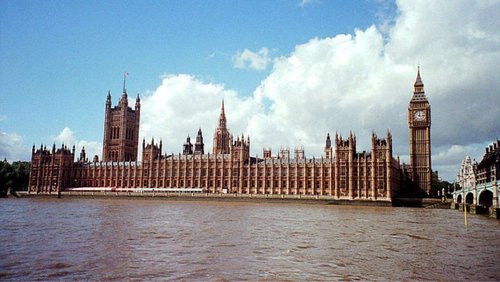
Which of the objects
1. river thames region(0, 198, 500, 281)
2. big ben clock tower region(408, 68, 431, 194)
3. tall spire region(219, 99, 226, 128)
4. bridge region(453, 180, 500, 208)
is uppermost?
tall spire region(219, 99, 226, 128)

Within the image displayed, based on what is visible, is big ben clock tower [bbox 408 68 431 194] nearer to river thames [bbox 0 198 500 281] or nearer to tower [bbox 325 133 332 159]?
tower [bbox 325 133 332 159]

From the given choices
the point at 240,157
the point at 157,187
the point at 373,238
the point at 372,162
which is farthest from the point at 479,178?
the point at 373,238

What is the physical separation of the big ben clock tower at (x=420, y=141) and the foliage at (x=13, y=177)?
365 feet

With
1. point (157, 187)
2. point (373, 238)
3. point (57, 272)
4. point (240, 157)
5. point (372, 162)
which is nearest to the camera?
point (57, 272)

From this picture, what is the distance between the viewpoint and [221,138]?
14400 cm

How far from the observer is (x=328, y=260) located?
71.1 feet

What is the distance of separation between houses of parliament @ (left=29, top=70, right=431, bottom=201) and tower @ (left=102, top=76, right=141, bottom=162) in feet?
11.6

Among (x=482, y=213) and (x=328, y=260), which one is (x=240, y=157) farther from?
(x=328, y=260)

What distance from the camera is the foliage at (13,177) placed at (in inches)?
4862

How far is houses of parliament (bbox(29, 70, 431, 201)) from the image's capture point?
92125mm

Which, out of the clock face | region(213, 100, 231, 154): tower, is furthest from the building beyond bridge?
region(213, 100, 231, 154): tower

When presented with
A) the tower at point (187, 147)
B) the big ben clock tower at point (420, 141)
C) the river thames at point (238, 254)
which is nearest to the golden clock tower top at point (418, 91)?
the big ben clock tower at point (420, 141)

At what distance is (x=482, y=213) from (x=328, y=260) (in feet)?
179

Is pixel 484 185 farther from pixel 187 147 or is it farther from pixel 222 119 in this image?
pixel 222 119
